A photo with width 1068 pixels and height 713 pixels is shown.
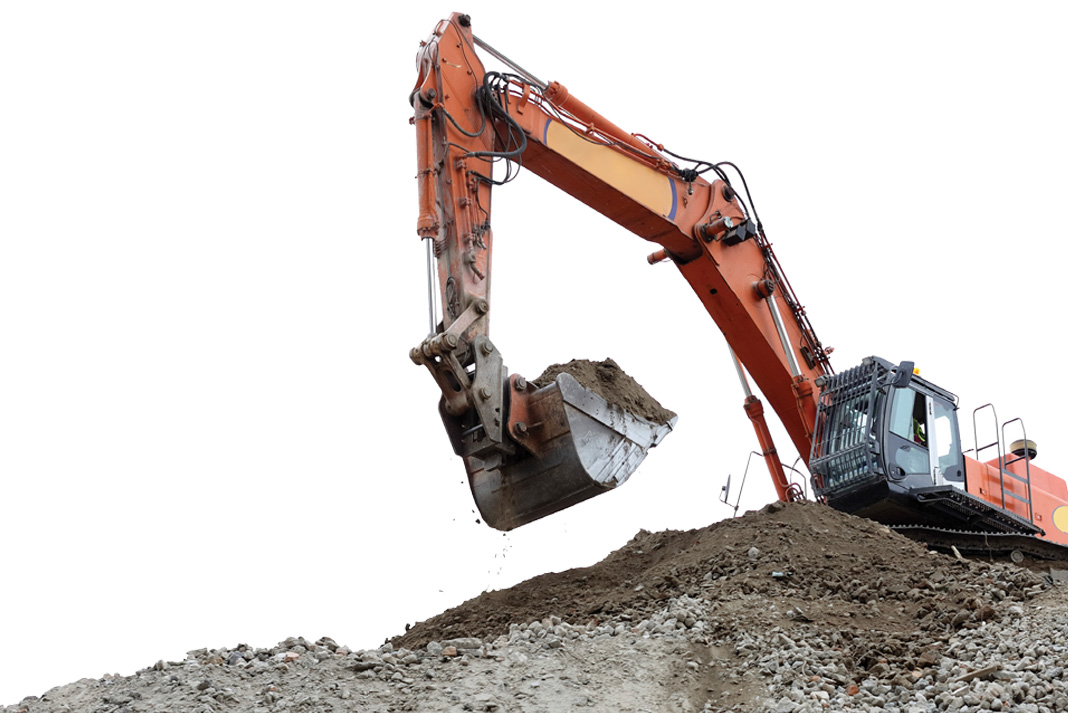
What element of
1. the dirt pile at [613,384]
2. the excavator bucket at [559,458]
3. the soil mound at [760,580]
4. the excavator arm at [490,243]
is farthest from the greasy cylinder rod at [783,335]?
the excavator bucket at [559,458]

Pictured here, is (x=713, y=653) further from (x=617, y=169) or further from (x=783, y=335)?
(x=783, y=335)

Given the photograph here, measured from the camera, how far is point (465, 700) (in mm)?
6973

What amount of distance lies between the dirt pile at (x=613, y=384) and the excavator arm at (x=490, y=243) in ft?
0.35

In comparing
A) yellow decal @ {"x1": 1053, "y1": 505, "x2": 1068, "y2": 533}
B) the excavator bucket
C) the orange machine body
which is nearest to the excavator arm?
the excavator bucket

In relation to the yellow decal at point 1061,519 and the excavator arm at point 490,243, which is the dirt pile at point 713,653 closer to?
the excavator arm at point 490,243

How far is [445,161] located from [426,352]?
156 centimetres

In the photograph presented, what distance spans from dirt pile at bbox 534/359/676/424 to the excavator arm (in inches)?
4.2

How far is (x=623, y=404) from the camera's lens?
29.7 feet

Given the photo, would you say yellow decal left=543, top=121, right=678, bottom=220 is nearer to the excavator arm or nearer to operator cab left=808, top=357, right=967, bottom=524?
the excavator arm

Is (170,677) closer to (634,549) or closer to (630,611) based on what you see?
(630,611)

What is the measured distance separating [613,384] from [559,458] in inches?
32.5

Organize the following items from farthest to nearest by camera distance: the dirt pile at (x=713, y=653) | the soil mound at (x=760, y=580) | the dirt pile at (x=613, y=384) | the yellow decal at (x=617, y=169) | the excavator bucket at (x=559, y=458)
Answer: the yellow decal at (x=617, y=169) < the dirt pile at (x=613, y=384) < the excavator bucket at (x=559, y=458) < the soil mound at (x=760, y=580) < the dirt pile at (x=713, y=653)

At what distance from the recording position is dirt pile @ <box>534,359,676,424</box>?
9062 millimetres

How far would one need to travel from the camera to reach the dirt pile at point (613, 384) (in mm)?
9062
